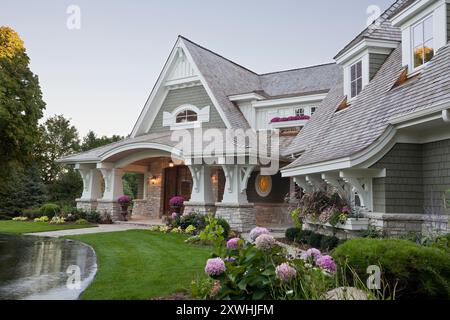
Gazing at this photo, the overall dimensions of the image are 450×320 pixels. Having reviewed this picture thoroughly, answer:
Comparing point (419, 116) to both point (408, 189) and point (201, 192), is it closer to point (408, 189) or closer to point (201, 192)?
point (408, 189)

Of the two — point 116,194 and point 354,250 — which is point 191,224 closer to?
point 116,194

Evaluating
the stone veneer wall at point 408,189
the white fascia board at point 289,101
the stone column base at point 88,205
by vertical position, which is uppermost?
the white fascia board at point 289,101

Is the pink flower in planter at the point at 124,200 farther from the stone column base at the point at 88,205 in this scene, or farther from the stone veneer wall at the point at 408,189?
the stone veneer wall at the point at 408,189

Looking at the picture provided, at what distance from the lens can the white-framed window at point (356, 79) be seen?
11735 millimetres

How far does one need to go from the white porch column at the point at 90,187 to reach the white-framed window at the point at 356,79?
12633 mm

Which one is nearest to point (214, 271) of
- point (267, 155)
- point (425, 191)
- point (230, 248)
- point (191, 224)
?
point (230, 248)

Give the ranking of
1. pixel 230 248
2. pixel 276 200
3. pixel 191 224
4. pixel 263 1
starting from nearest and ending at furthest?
pixel 230 248 → pixel 263 1 → pixel 191 224 → pixel 276 200

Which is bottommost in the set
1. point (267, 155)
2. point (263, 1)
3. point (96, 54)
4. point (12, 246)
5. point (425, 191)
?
point (12, 246)

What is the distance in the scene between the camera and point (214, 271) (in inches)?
159

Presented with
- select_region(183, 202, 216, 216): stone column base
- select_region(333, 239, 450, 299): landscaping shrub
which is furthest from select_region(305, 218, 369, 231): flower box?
select_region(183, 202, 216, 216): stone column base

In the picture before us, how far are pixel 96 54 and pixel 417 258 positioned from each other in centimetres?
1168

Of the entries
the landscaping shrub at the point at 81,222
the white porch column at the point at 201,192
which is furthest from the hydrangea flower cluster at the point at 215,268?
the landscaping shrub at the point at 81,222

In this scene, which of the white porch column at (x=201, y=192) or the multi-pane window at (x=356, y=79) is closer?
the multi-pane window at (x=356, y=79)

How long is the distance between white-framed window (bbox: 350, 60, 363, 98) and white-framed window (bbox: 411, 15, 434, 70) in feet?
8.35
